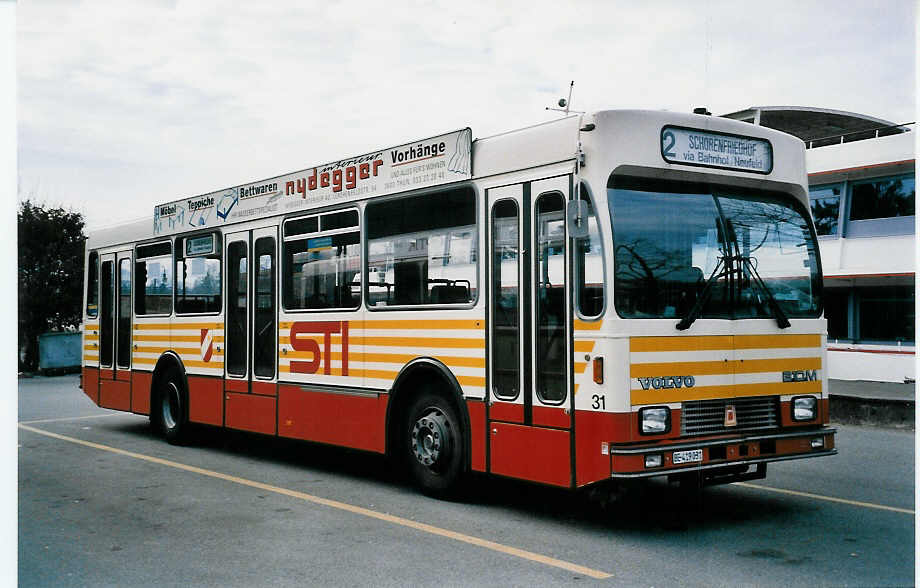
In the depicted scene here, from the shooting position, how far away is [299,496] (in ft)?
28.1

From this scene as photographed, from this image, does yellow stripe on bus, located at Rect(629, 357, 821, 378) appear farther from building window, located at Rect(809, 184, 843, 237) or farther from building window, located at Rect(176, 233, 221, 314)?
building window, located at Rect(809, 184, 843, 237)

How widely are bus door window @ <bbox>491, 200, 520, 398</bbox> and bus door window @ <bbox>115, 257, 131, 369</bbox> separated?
25.5ft

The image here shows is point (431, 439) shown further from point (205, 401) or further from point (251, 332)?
point (205, 401)

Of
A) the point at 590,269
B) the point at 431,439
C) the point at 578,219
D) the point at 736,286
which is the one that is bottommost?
the point at 431,439

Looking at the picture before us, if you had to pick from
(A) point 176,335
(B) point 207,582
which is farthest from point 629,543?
(A) point 176,335

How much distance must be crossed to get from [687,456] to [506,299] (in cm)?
188

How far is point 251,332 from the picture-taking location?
10.9 m

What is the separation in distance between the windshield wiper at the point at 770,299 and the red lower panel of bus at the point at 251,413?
5.55 meters

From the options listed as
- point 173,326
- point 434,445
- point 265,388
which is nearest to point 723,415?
point 434,445

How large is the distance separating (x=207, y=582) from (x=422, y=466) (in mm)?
2842

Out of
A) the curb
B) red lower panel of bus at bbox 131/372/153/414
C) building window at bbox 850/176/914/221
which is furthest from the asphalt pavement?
red lower panel of bus at bbox 131/372/153/414

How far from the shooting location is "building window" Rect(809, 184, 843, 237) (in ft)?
74.1

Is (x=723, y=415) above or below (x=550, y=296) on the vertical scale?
below

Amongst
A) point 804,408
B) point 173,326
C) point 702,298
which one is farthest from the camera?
point 173,326
